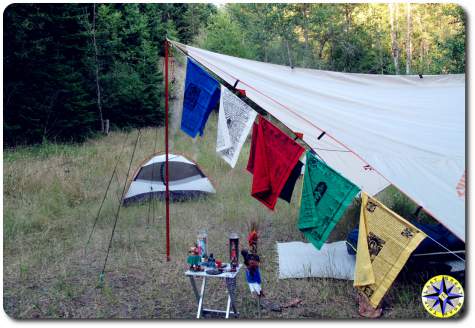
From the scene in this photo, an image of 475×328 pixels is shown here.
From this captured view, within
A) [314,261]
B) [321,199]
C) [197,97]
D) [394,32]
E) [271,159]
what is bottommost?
[314,261]

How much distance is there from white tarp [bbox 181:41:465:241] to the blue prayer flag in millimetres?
126

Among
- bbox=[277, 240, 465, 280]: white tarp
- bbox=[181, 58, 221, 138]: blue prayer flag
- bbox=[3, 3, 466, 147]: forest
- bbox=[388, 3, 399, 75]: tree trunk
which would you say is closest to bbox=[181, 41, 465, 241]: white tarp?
bbox=[181, 58, 221, 138]: blue prayer flag

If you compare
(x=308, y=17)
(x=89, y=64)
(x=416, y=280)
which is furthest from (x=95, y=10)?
(x=416, y=280)

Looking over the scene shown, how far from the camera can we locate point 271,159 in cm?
341

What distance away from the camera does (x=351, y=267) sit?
4039mm

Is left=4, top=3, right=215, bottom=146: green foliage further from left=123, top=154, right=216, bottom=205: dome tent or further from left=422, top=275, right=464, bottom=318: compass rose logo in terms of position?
left=422, top=275, right=464, bottom=318: compass rose logo

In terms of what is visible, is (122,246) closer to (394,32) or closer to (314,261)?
(314,261)

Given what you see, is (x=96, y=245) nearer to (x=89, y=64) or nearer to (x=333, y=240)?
(x=333, y=240)

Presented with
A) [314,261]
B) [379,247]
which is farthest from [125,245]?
[379,247]

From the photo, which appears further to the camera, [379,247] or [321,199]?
[321,199]

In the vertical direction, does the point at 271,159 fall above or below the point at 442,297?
above

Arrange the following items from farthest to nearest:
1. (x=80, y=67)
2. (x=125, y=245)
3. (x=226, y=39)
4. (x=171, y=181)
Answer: (x=226, y=39), (x=80, y=67), (x=171, y=181), (x=125, y=245)

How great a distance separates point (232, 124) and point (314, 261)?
5.28 feet

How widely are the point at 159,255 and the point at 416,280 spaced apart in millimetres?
2447
